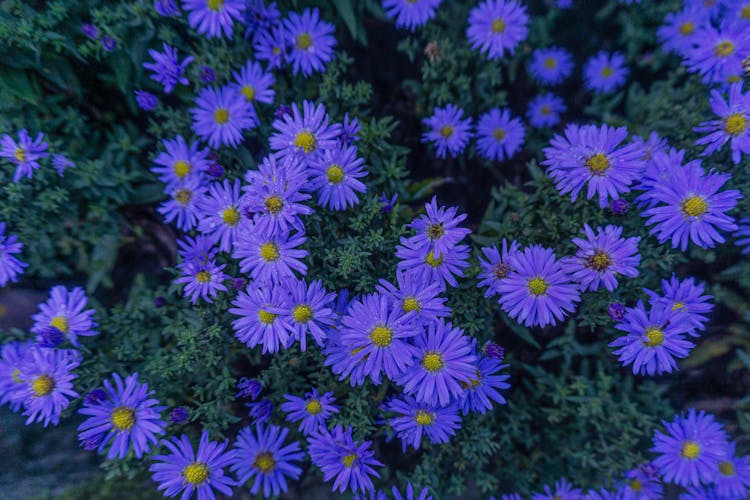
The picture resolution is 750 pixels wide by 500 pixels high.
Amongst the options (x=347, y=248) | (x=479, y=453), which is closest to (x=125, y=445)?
(x=347, y=248)

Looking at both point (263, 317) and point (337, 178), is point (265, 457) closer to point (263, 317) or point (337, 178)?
point (263, 317)

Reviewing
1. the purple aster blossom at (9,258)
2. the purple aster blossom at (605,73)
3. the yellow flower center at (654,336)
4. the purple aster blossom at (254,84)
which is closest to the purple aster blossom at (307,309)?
the purple aster blossom at (254,84)

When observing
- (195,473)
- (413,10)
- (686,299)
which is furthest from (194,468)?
(413,10)

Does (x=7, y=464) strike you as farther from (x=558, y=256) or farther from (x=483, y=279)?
(x=558, y=256)

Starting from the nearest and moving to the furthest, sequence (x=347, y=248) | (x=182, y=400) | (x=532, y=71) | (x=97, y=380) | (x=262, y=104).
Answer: (x=347, y=248) < (x=97, y=380) < (x=182, y=400) < (x=262, y=104) < (x=532, y=71)

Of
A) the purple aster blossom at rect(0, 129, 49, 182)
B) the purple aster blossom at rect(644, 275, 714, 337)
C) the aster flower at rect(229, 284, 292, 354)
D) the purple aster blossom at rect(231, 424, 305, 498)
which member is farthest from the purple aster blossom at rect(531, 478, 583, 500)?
the purple aster blossom at rect(0, 129, 49, 182)

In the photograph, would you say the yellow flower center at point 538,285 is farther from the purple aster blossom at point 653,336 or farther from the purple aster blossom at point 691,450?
the purple aster blossom at point 691,450
